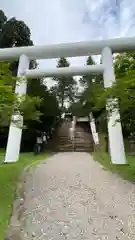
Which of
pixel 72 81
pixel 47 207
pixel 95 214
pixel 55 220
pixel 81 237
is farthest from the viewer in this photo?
pixel 72 81

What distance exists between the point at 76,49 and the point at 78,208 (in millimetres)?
9739

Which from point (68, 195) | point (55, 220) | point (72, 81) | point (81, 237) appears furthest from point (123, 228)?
point (72, 81)

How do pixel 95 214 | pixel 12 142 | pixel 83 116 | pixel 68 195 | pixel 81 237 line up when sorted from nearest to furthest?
pixel 81 237
pixel 95 214
pixel 68 195
pixel 12 142
pixel 83 116

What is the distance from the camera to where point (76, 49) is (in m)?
13.8

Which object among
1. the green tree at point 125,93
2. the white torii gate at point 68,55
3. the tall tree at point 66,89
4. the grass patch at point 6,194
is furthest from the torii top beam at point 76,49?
the tall tree at point 66,89

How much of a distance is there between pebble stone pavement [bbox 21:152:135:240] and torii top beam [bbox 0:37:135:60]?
23.1ft

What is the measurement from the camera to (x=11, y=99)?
20.0ft

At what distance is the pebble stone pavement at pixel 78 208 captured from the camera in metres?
4.39

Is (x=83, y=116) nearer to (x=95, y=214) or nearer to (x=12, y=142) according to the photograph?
(x=12, y=142)

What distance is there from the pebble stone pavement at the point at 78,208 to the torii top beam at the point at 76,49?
23.1ft

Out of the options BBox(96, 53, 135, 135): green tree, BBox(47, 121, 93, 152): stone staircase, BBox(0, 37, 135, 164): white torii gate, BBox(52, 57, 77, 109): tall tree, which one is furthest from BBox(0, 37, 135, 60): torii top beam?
BBox(52, 57, 77, 109): tall tree

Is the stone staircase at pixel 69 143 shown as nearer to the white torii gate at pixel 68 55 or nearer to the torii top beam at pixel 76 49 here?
the white torii gate at pixel 68 55

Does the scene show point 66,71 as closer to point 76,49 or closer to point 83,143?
point 76,49

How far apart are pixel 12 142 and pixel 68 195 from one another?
7534 mm
